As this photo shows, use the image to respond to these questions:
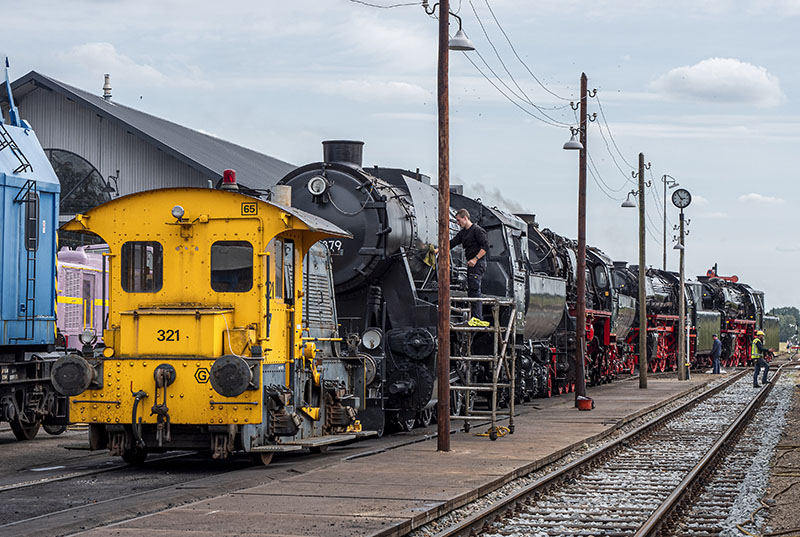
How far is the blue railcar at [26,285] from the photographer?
49.9 feet

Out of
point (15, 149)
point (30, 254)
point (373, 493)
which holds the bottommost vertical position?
point (373, 493)

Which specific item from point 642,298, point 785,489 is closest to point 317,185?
point 785,489

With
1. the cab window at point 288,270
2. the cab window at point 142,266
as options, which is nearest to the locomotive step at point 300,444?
the cab window at point 288,270

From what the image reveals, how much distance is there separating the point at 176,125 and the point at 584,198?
1930cm

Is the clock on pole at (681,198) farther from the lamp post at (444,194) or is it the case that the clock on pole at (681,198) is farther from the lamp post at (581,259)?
the lamp post at (444,194)

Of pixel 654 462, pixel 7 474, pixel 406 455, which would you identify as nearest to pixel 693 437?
pixel 654 462

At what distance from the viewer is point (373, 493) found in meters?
10.3

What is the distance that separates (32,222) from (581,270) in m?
12.6

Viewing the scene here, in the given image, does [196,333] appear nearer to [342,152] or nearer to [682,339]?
[342,152]

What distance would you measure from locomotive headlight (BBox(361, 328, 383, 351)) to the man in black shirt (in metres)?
1.86

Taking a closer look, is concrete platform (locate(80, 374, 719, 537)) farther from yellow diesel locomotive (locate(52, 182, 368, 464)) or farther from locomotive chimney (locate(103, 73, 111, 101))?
locomotive chimney (locate(103, 73, 111, 101))

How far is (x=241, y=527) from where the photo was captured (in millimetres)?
8469

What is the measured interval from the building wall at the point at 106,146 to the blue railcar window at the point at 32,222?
54.4 feet

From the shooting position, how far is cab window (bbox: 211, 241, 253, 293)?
1224cm
